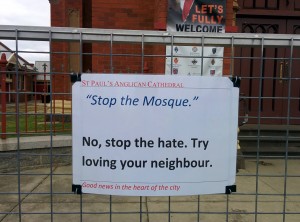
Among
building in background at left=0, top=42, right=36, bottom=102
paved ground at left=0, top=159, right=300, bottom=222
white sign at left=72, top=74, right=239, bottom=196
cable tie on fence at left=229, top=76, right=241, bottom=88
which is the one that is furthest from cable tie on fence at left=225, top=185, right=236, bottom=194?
building in background at left=0, top=42, right=36, bottom=102

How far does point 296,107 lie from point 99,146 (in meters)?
6.09

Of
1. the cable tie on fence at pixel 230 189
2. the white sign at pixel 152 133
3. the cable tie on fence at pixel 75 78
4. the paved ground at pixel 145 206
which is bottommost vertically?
the paved ground at pixel 145 206

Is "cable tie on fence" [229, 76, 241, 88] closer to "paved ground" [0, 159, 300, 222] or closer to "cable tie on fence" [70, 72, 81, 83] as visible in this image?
"cable tie on fence" [70, 72, 81, 83]

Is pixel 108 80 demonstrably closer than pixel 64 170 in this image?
Yes

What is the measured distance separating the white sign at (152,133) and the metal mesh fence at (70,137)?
18cm

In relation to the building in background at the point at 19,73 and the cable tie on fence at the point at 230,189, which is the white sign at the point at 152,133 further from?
the building in background at the point at 19,73

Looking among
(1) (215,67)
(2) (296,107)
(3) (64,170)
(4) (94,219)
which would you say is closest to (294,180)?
(1) (215,67)

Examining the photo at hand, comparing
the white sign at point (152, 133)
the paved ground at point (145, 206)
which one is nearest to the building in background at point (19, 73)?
the white sign at point (152, 133)

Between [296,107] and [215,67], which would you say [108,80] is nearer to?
[215,67]

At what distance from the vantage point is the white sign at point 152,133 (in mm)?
1971

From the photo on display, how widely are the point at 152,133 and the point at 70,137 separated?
12.3ft

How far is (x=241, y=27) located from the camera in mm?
6816

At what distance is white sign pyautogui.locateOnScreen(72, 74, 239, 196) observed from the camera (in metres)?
1.97

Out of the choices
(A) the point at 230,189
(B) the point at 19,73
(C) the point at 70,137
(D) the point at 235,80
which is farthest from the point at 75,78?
(C) the point at 70,137
